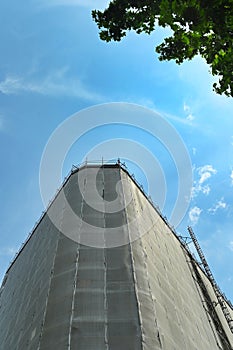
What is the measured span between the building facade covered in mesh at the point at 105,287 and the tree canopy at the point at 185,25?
7713 mm

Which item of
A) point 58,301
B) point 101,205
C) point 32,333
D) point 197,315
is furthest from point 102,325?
point 197,315

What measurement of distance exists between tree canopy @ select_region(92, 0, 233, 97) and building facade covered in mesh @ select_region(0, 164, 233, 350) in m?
7.71

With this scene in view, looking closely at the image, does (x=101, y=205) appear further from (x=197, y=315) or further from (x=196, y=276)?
(x=196, y=276)

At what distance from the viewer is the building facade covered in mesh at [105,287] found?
32.2 ft

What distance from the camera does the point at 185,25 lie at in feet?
27.1

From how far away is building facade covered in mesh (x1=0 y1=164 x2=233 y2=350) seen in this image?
32.2 ft

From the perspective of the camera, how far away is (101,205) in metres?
15.5

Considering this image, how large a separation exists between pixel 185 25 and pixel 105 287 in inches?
358

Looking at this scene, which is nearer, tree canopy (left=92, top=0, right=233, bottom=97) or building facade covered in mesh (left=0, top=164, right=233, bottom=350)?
tree canopy (left=92, top=0, right=233, bottom=97)

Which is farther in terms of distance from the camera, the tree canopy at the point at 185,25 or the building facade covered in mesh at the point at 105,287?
the building facade covered in mesh at the point at 105,287

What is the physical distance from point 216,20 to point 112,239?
9.30 m

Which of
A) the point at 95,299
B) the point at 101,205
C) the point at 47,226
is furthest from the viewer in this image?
the point at 47,226

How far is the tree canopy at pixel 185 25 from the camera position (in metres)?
7.45

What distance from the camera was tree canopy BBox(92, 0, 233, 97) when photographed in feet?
24.4
